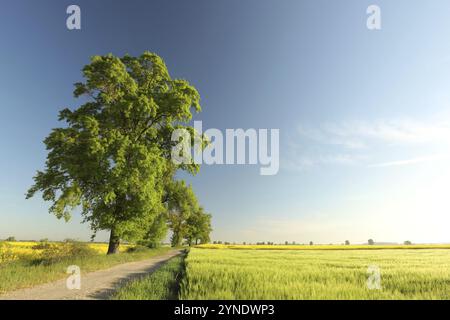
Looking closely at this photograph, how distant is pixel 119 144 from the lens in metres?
18.1

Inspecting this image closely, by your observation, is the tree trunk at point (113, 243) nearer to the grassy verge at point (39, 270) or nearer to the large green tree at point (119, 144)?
the large green tree at point (119, 144)

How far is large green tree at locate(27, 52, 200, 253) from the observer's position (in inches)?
712

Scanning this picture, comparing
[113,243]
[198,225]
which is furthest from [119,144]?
[198,225]

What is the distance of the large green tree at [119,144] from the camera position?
1809cm

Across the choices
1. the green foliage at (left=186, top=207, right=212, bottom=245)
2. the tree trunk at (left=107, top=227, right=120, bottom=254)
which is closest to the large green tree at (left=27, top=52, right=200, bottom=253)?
the tree trunk at (left=107, top=227, right=120, bottom=254)

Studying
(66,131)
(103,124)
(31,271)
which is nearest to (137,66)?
(103,124)

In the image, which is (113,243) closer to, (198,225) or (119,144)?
(119,144)

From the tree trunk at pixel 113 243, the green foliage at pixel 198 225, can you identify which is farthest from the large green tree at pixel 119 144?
the green foliage at pixel 198 225

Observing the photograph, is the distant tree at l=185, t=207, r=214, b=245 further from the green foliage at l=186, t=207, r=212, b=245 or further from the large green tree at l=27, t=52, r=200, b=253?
the large green tree at l=27, t=52, r=200, b=253
